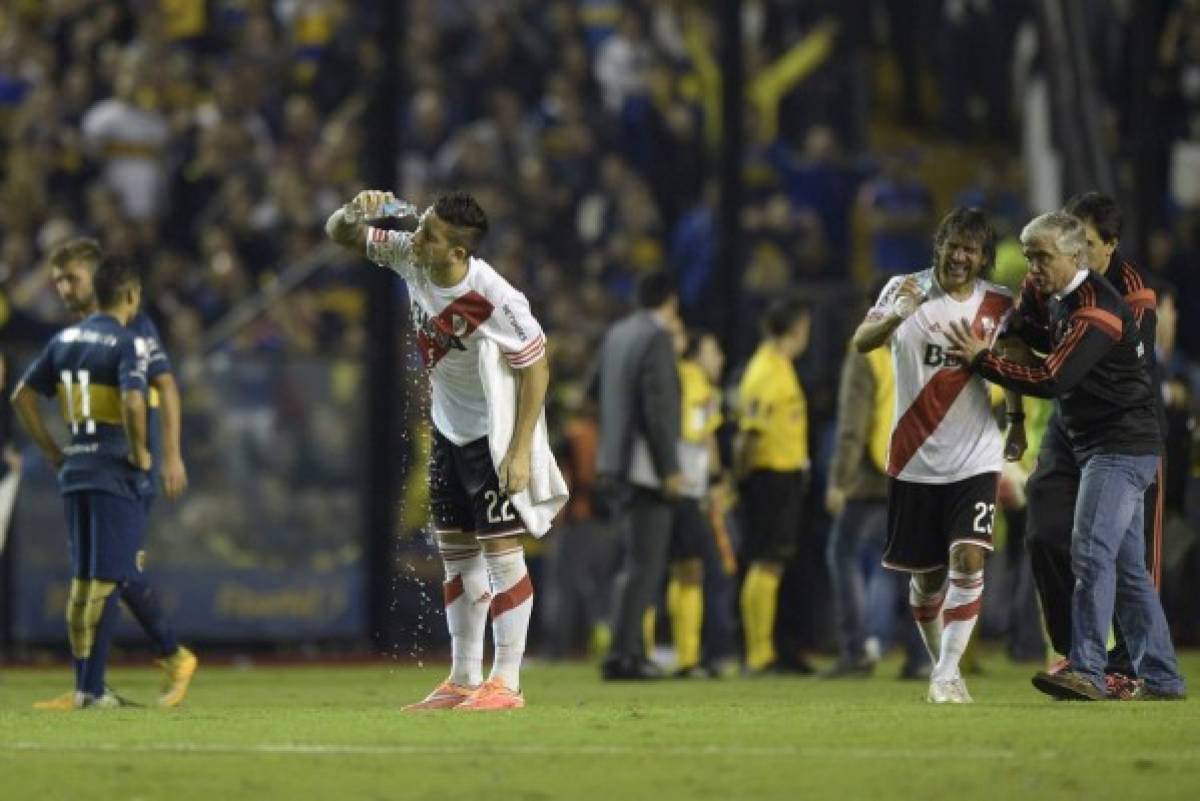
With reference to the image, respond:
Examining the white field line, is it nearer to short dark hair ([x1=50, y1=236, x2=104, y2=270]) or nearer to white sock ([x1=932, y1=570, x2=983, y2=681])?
white sock ([x1=932, y1=570, x2=983, y2=681])

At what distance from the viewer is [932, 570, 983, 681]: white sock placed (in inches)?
455

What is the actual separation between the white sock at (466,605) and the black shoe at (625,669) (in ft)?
14.2

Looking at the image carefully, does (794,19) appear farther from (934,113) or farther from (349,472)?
(349,472)


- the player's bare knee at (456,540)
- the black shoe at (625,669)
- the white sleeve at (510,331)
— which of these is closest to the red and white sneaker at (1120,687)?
the player's bare knee at (456,540)

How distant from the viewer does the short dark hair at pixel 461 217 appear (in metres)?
10.9

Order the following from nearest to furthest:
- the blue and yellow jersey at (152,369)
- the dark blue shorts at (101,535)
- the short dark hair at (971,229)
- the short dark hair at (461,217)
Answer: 1. the short dark hair at (461,217)
2. the short dark hair at (971,229)
3. the dark blue shorts at (101,535)
4. the blue and yellow jersey at (152,369)

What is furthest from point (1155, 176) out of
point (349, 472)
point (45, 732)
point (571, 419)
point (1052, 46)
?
point (45, 732)

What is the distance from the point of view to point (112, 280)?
1273 centimetres

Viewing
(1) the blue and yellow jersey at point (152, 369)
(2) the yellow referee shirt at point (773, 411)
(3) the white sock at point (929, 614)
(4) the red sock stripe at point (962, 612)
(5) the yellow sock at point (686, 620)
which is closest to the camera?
(4) the red sock stripe at point (962, 612)

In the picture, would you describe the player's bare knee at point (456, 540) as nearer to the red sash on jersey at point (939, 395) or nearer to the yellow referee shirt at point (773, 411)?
the red sash on jersey at point (939, 395)

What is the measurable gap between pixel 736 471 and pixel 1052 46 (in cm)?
607

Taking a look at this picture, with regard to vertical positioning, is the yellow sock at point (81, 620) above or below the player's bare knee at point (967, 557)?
below

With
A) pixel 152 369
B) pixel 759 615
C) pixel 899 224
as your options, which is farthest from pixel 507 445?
pixel 899 224

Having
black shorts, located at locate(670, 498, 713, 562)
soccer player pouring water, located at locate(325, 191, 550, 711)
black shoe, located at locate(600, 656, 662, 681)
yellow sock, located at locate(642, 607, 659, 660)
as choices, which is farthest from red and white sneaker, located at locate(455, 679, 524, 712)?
black shorts, located at locate(670, 498, 713, 562)
